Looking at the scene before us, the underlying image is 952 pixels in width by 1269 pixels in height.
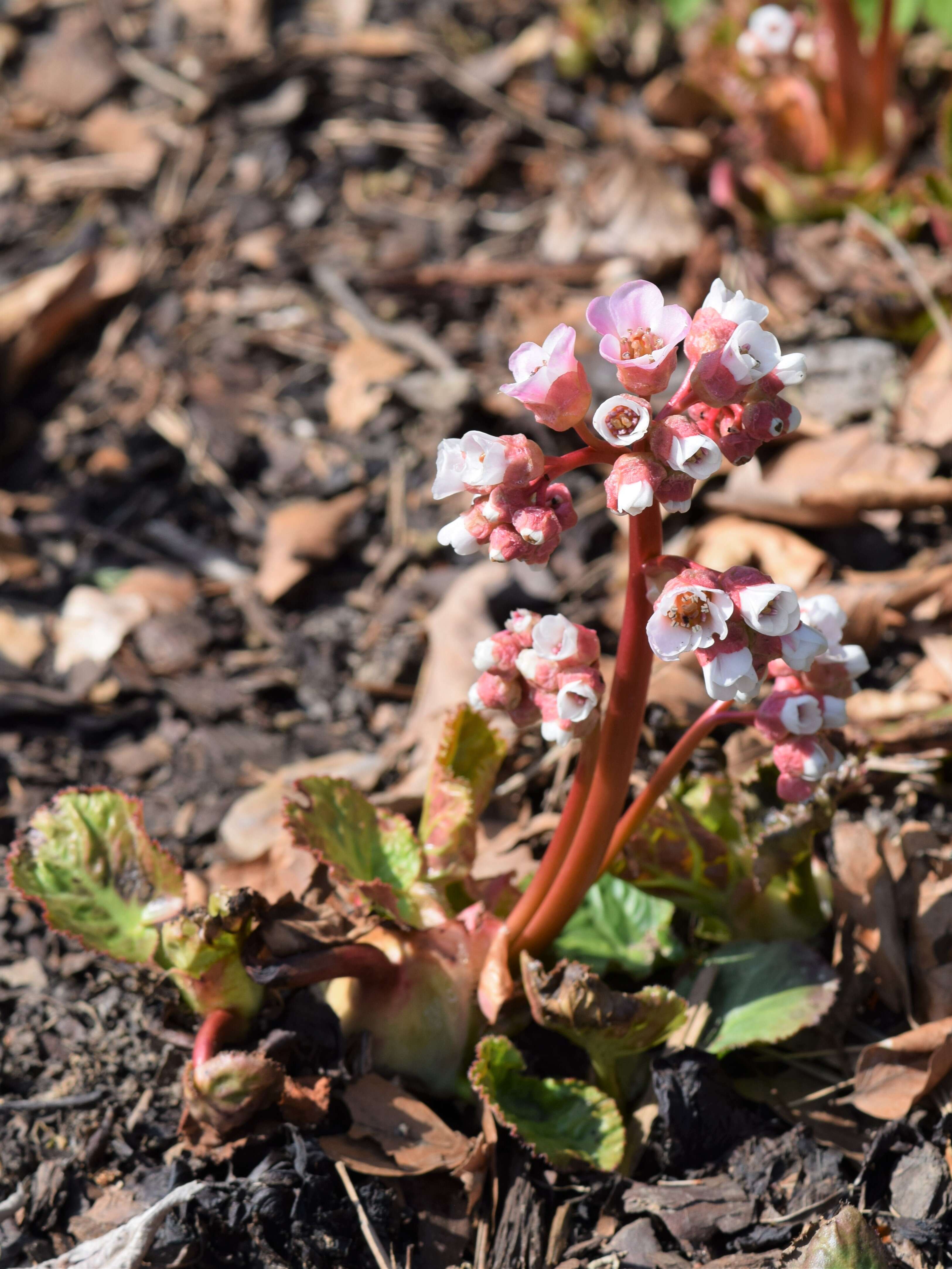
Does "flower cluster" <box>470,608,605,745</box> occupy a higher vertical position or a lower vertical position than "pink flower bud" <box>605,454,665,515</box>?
lower

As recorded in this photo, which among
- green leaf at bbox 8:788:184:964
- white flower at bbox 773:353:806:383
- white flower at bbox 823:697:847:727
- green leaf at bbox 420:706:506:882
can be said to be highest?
white flower at bbox 773:353:806:383

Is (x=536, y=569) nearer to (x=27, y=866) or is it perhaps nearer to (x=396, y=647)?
(x=396, y=647)

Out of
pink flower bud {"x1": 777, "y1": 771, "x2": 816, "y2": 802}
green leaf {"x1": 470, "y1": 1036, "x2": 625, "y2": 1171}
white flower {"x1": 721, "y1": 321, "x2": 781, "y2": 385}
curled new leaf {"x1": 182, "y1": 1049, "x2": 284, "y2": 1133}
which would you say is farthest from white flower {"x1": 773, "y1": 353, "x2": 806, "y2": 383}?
curled new leaf {"x1": 182, "y1": 1049, "x2": 284, "y2": 1133}

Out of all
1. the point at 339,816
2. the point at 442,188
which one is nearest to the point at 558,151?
the point at 442,188

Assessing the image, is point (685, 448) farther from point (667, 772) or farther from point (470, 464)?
point (667, 772)

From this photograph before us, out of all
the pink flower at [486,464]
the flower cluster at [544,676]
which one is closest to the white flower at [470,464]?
the pink flower at [486,464]

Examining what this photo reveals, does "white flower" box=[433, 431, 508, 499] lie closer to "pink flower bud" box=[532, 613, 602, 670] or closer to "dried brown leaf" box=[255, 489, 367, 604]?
"pink flower bud" box=[532, 613, 602, 670]
